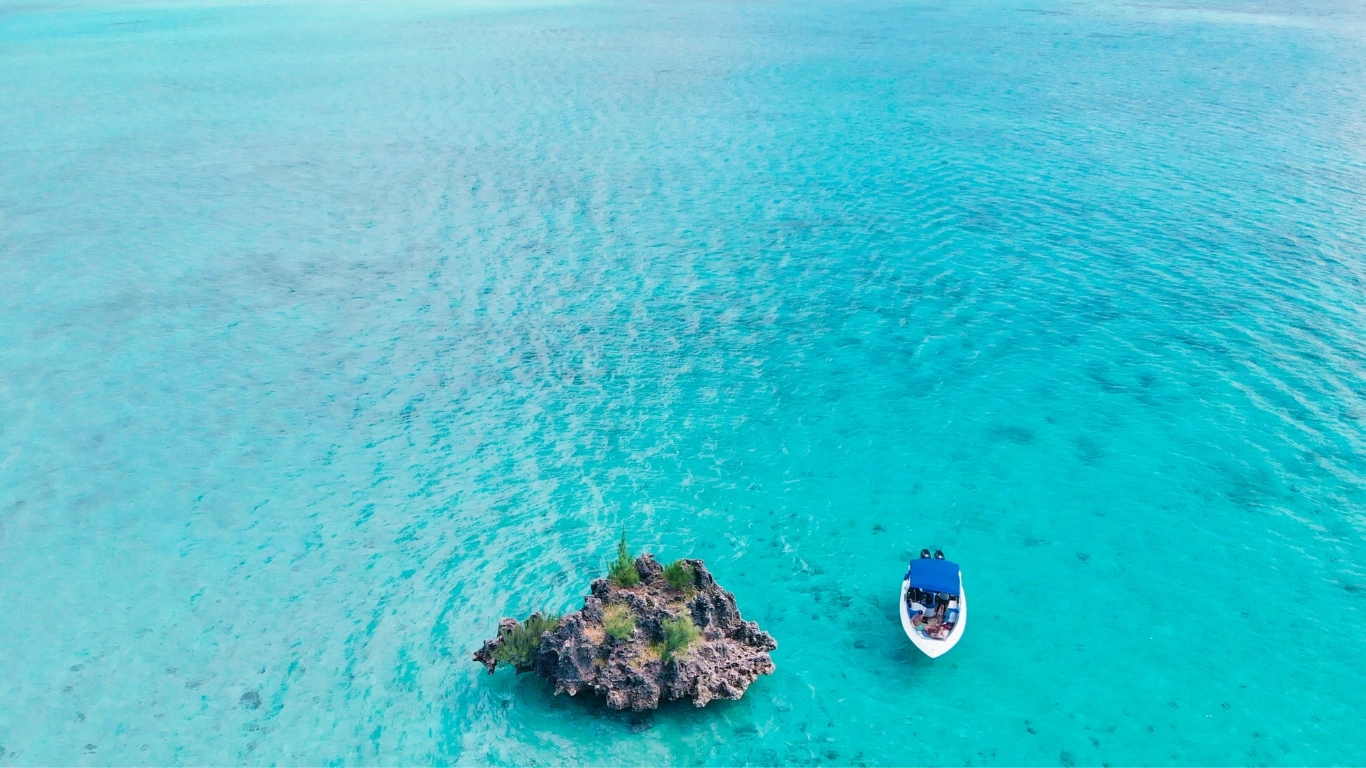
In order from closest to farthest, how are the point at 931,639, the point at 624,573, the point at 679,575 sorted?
the point at 931,639
the point at 679,575
the point at 624,573

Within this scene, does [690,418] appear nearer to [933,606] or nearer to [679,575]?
[679,575]

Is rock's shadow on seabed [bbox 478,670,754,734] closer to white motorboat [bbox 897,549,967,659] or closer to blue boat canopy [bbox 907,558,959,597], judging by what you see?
white motorboat [bbox 897,549,967,659]

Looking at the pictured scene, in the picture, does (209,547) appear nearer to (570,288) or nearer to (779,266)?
(570,288)

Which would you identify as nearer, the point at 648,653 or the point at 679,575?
the point at 648,653

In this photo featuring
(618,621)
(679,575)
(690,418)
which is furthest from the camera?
(690,418)

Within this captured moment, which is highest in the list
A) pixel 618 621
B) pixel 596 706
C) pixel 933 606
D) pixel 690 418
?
pixel 618 621

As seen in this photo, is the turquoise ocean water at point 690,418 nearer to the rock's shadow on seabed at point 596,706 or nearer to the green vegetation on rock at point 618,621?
the rock's shadow on seabed at point 596,706

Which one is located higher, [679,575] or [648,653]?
[679,575]

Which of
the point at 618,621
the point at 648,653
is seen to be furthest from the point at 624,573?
the point at 648,653

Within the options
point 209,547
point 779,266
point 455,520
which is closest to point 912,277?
point 779,266
